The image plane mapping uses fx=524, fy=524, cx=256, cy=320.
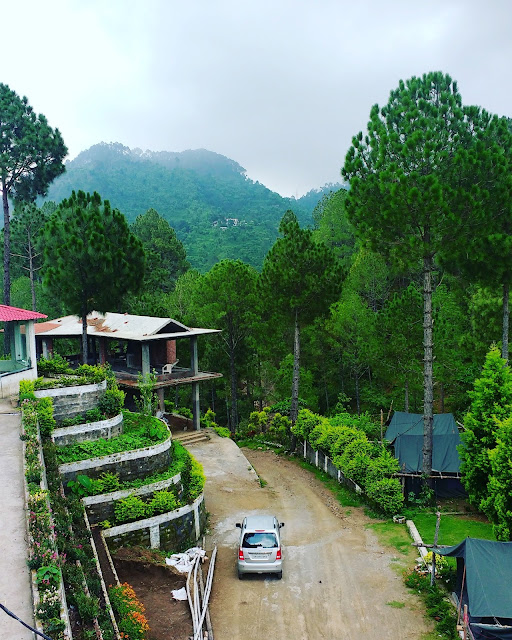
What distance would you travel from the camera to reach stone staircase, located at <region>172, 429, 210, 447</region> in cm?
2633

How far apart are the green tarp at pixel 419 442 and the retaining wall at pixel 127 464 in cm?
929

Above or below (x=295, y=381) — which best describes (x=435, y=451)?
below

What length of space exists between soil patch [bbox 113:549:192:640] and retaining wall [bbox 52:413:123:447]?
354 cm

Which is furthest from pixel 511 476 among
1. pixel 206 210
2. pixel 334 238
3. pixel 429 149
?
pixel 206 210

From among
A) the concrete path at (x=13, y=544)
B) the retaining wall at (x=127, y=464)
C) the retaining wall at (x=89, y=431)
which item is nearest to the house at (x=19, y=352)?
the retaining wall at (x=89, y=431)

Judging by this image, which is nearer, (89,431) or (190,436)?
(89,431)

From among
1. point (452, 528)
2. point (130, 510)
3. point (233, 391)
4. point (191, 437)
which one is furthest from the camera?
point (233, 391)

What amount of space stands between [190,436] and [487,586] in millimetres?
17839

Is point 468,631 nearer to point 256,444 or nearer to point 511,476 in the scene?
point 511,476

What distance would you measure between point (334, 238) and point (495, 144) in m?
25.3

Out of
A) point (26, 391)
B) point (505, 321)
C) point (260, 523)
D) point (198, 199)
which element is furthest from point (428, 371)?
point (198, 199)

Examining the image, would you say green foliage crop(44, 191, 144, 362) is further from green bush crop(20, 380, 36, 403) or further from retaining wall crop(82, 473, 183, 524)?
retaining wall crop(82, 473, 183, 524)

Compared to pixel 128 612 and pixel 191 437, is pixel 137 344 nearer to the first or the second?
pixel 191 437

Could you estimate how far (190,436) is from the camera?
26859mm
